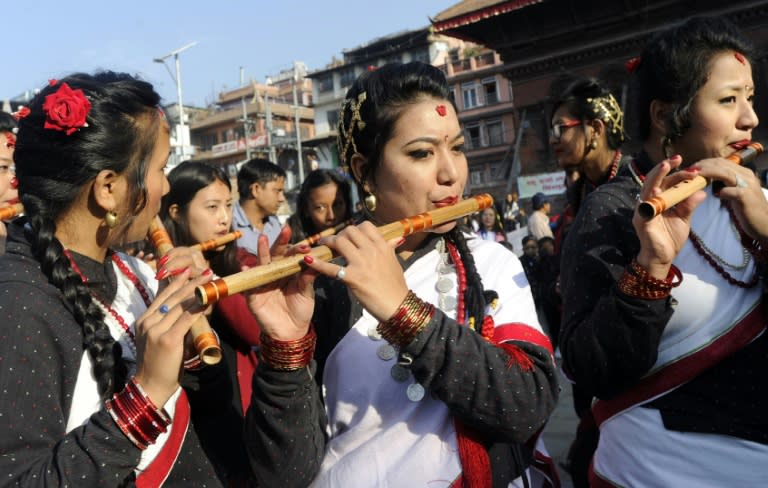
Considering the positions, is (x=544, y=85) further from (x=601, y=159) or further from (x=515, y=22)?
(x=601, y=159)

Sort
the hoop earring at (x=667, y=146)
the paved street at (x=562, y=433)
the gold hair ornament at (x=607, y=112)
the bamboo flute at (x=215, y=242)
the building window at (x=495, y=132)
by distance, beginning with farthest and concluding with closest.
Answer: the building window at (x=495, y=132) → the paved street at (x=562, y=433) → the gold hair ornament at (x=607, y=112) → the bamboo flute at (x=215, y=242) → the hoop earring at (x=667, y=146)

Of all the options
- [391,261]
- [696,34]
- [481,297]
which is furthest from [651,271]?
[696,34]

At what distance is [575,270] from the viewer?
1.85 metres

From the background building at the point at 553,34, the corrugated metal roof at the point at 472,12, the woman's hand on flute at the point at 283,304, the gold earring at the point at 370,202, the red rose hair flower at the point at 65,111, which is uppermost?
the corrugated metal roof at the point at 472,12

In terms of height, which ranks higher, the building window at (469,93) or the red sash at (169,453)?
the building window at (469,93)

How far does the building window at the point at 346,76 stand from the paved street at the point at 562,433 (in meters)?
41.8

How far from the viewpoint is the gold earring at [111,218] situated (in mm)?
1744

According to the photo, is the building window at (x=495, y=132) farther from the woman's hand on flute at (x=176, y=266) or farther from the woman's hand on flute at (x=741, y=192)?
the woman's hand on flute at (x=176, y=266)

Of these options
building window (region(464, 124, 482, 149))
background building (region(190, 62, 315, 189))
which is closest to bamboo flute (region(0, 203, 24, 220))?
building window (region(464, 124, 482, 149))

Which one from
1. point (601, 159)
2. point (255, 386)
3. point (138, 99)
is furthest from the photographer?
point (601, 159)

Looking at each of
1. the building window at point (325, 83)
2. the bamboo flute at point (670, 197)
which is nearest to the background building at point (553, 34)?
the bamboo flute at point (670, 197)

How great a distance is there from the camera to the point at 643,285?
5.20 feet

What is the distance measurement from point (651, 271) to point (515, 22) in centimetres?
1841

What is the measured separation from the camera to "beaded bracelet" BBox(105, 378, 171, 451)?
1385mm
